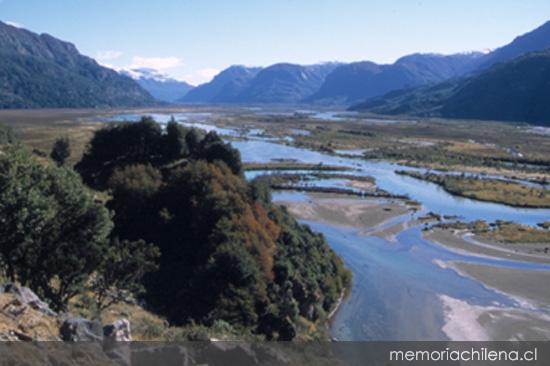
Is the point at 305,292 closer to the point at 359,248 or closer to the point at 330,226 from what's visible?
the point at 359,248

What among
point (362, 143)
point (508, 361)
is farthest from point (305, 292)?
point (362, 143)

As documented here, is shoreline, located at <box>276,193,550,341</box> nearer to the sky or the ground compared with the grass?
nearer to the ground

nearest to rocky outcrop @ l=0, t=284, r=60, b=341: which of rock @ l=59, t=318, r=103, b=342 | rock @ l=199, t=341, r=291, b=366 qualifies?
rock @ l=59, t=318, r=103, b=342

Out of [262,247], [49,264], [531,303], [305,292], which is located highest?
[49,264]

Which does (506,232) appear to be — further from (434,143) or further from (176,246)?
(434,143)

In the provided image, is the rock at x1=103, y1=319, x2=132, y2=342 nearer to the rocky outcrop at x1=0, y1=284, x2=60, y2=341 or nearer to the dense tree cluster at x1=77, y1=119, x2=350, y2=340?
the rocky outcrop at x1=0, y1=284, x2=60, y2=341

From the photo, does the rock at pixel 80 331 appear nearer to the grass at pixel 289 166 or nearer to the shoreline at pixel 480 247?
the shoreline at pixel 480 247

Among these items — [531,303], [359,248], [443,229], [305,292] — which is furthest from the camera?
[443,229]

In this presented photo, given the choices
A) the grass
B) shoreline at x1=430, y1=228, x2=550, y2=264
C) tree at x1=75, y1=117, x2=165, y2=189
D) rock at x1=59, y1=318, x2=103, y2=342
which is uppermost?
tree at x1=75, y1=117, x2=165, y2=189
